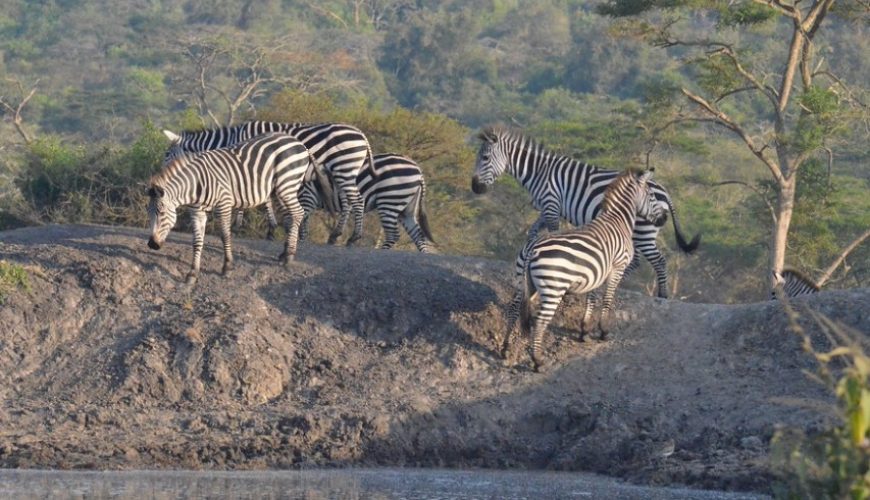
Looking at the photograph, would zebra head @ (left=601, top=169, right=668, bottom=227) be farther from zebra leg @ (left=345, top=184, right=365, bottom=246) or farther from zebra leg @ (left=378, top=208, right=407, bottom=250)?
zebra leg @ (left=345, top=184, right=365, bottom=246)

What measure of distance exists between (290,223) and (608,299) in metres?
3.47

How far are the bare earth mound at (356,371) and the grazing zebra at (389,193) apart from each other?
57.5 inches

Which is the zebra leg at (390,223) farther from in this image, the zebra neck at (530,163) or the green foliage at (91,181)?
the green foliage at (91,181)

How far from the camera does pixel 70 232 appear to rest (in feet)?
54.0

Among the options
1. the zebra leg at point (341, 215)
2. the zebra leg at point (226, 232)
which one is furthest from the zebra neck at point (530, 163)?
the zebra leg at point (226, 232)

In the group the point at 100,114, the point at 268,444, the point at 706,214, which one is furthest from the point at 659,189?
the point at 100,114

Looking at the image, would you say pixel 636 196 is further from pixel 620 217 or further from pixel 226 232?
pixel 226 232

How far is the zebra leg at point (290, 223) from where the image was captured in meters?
15.8

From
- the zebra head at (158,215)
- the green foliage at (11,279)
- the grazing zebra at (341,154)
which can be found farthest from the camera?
the grazing zebra at (341,154)

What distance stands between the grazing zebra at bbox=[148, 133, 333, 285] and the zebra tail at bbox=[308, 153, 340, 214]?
663mm

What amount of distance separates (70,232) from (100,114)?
26.8m

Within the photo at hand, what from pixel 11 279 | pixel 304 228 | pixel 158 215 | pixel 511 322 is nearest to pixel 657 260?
pixel 511 322

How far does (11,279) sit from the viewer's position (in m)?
15.0

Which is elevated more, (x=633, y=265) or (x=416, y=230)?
(x=633, y=265)
